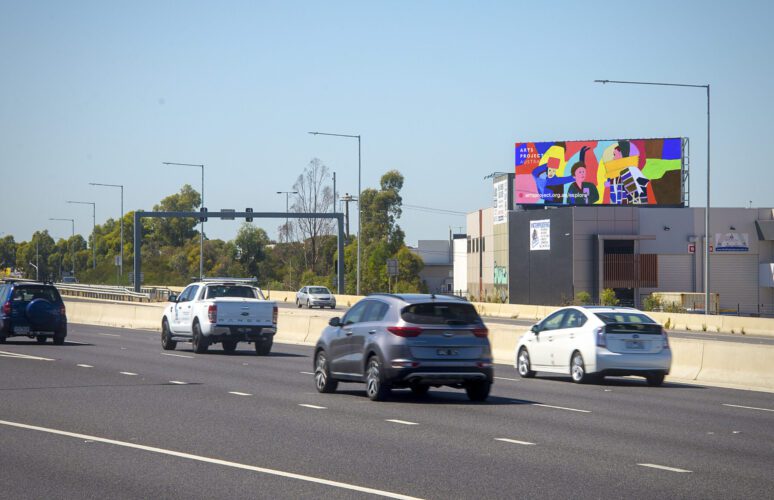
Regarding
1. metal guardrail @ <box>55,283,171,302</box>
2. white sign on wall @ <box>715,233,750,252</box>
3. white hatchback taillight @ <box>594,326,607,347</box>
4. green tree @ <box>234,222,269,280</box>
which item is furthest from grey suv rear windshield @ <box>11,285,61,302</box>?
green tree @ <box>234,222,269,280</box>

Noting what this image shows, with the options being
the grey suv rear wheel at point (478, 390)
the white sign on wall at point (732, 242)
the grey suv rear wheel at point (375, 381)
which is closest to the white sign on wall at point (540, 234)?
the white sign on wall at point (732, 242)

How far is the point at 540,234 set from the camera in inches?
3250

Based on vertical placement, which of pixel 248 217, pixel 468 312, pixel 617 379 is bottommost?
pixel 617 379

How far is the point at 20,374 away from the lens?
22.6 metres

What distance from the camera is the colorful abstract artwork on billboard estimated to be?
8100 centimetres

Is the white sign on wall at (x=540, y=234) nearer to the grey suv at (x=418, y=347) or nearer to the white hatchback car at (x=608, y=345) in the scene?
the white hatchback car at (x=608, y=345)

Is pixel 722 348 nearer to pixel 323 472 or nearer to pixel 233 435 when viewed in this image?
pixel 233 435

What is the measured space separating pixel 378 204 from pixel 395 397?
91642 millimetres

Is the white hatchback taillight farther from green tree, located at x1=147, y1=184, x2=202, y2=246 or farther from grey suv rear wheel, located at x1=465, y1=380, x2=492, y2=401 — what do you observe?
green tree, located at x1=147, y1=184, x2=202, y2=246

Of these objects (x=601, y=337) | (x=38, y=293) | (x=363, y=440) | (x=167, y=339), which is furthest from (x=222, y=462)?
(x=38, y=293)

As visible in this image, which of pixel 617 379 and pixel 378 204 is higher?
pixel 378 204

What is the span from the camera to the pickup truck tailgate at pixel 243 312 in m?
30.0

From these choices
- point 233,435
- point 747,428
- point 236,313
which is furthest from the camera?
point 236,313

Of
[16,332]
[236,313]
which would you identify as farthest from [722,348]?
[16,332]
